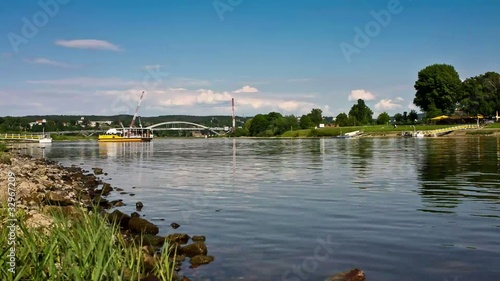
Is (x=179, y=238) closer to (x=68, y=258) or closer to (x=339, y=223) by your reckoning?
(x=339, y=223)

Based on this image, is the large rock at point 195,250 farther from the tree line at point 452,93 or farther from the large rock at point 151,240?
the tree line at point 452,93

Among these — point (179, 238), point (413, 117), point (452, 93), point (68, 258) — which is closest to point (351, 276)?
point (179, 238)

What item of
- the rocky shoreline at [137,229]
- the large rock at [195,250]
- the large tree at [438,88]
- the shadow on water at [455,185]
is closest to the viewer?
the rocky shoreline at [137,229]

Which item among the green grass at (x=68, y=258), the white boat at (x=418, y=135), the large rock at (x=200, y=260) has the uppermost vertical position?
the white boat at (x=418, y=135)

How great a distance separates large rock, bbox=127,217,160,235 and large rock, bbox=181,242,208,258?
3145 millimetres

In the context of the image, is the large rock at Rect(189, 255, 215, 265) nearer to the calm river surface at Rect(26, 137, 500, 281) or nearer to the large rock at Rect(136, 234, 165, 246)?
the calm river surface at Rect(26, 137, 500, 281)

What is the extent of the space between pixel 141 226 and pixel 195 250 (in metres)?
3.99

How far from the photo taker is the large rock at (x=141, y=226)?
62.8ft

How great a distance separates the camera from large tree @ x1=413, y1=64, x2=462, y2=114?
7024 inches

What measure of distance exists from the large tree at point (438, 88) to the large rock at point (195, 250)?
176 metres

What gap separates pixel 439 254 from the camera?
51.0ft

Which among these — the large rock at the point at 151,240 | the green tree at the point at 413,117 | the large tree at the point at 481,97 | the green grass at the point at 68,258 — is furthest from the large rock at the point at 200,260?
the green tree at the point at 413,117

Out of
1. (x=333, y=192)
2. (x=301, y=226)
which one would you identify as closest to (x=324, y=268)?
(x=301, y=226)

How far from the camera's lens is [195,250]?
638 inches
